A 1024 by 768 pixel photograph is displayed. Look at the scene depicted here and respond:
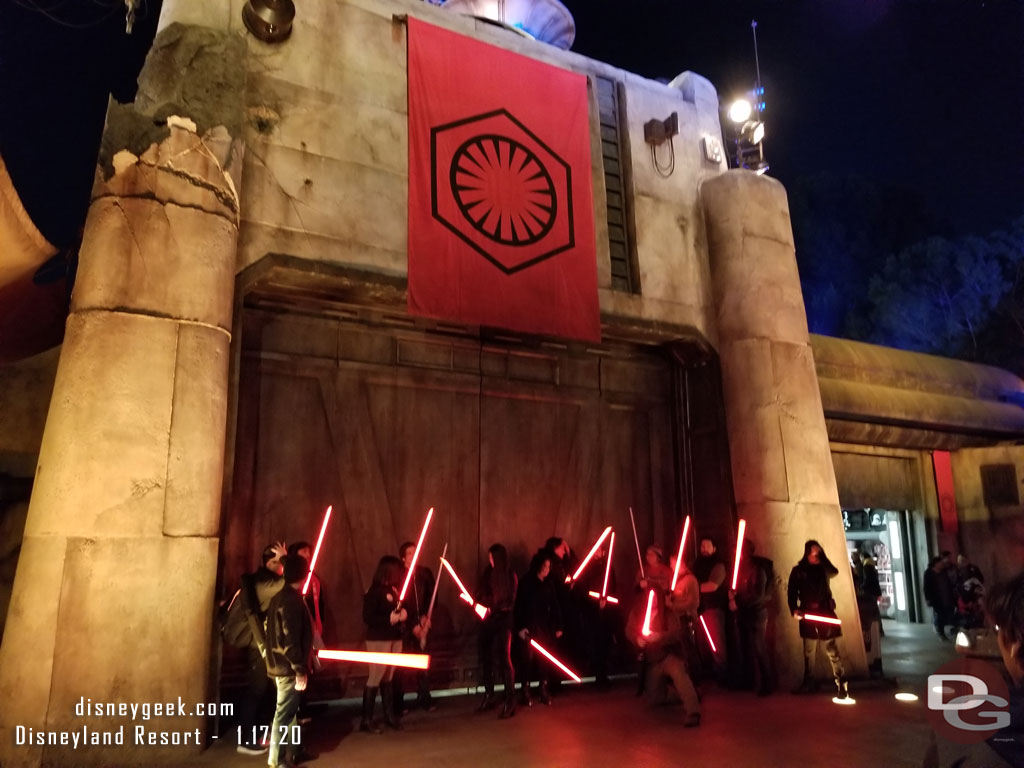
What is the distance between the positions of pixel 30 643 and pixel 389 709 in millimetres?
3313

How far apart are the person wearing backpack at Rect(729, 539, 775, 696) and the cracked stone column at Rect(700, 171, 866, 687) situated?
1.53 feet

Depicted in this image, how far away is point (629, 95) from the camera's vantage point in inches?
456

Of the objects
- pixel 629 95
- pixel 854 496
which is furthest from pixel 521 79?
pixel 854 496

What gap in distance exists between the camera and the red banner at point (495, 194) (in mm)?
9102

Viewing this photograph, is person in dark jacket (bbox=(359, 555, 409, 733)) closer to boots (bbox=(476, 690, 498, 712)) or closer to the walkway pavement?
the walkway pavement

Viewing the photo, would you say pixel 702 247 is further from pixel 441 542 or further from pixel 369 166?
pixel 441 542

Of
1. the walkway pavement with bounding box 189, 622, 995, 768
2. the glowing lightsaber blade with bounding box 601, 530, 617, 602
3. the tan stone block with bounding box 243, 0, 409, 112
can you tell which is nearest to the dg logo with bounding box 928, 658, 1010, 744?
the walkway pavement with bounding box 189, 622, 995, 768

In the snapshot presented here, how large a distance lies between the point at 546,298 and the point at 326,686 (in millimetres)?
5647

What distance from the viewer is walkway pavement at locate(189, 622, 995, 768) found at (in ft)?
19.6

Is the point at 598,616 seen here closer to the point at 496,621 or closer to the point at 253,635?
the point at 496,621

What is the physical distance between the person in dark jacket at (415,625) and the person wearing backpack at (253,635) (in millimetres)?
1424

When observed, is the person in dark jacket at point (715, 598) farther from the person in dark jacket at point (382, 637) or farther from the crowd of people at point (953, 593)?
the crowd of people at point (953, 593)

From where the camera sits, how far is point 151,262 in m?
7.00

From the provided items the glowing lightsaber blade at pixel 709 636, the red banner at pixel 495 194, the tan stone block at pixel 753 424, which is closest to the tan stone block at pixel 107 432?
the red banner at pixel 495 194
